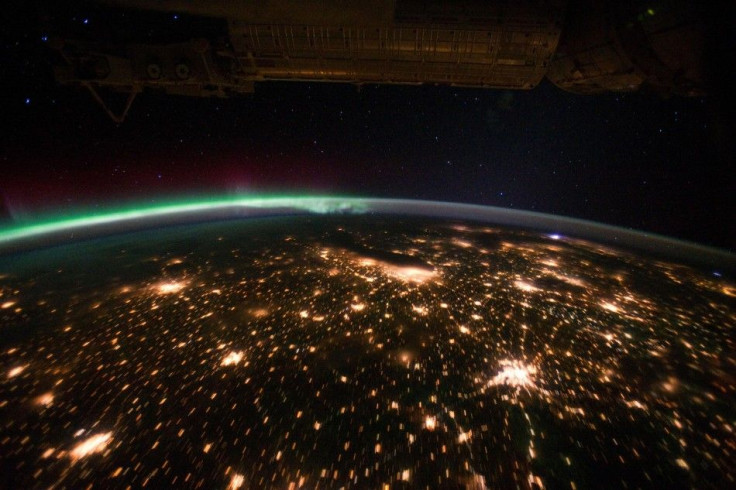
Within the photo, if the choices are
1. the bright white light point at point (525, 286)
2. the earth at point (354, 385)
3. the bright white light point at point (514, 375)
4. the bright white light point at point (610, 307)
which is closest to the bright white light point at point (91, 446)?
the earth at point (354, 385)

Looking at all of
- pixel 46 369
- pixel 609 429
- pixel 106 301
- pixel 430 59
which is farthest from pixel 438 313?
pixel 106 301

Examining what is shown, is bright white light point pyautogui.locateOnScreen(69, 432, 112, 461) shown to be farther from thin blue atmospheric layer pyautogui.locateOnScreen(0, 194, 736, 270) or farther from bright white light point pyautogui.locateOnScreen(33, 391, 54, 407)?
thin blue atmospheric layer pyautogui.locateOnScreen(0, 194, 736, 270)

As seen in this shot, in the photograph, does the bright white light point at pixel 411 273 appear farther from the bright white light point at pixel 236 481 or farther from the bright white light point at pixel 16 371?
the bright white light point at pixel 16 371

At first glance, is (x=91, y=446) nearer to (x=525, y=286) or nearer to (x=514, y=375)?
(x=514, y=375)

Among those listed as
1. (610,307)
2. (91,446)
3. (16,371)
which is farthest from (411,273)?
(16,371)

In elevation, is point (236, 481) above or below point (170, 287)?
above

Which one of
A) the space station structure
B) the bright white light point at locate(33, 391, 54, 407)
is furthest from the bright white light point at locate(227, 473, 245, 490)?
the space station structure
